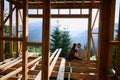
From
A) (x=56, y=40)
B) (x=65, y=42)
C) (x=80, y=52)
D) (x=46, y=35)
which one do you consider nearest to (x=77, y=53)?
(x=80, y=52)

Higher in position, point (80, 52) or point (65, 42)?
point (80, 52)

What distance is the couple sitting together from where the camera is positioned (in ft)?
26.7

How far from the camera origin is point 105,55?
2838mm

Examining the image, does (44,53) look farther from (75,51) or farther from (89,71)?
(75,51)

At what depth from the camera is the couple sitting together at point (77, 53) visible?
8148mm

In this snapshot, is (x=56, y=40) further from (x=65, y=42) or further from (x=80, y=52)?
(x=80, y=52)

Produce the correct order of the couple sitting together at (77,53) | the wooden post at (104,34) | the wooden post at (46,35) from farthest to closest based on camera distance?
the couple sitting together at (77,53)
the wooden post at (46,35)
the wooden post at (104,34)

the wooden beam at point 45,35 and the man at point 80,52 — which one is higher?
the wooden beam at point 45,35

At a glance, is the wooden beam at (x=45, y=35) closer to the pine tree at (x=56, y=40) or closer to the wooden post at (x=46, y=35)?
the wooden post at (x=46, y=35)

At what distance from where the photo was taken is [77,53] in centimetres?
829

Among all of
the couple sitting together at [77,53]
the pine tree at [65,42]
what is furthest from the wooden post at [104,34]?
the pine tree at [65,42]

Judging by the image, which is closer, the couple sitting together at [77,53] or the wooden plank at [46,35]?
the wooden plank at [46,35]

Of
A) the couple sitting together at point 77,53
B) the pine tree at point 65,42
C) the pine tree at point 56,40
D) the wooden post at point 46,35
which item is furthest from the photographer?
the pine tree at point 56,40

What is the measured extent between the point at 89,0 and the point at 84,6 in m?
0.88
